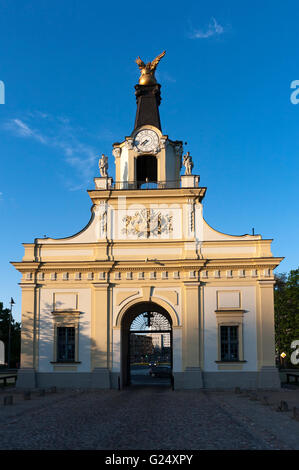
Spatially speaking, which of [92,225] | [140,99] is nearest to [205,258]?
[92,225]

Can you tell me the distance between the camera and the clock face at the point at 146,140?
2945 centimetres

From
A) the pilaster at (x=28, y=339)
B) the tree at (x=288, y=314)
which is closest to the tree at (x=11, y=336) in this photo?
the tree at (x=288, y=314)

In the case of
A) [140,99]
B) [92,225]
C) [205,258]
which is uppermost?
[140,99]

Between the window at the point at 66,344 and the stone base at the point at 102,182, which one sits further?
the stone base at the point at 102,182

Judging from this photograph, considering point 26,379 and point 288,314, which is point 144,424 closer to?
point 26,379

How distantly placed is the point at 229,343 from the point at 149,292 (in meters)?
4.84

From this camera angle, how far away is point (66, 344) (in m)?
26.8

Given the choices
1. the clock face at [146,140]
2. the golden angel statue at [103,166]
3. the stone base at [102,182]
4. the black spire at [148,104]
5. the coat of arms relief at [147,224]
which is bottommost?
the coat of arms relief at [147,224]

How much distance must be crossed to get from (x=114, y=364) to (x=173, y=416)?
1068 cm

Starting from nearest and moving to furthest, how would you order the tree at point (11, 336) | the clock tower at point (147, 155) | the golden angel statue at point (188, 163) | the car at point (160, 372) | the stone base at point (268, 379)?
1. the stone base at point (268, 379)
2. the golden angel statue at point (188, 163)
3. the clock tower at point (147, 155)
4. the car at point (160, 372)
5. the tree at point (11, 336)

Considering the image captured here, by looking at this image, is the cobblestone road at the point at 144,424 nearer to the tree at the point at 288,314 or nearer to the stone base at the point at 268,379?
the stone base at the point at 268,379

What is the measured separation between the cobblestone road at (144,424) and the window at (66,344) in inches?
199
